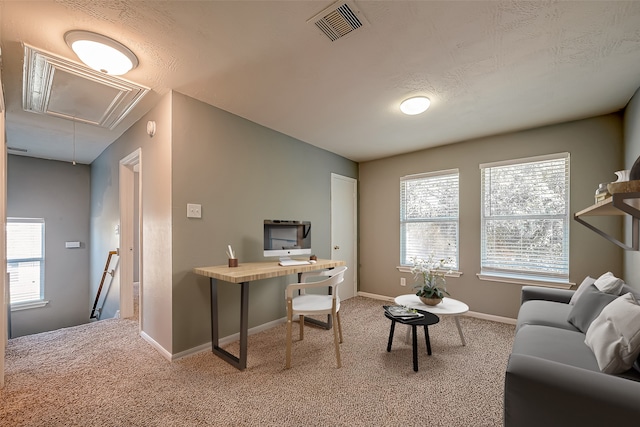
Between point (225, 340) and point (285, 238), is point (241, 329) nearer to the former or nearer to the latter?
point (225, 340)

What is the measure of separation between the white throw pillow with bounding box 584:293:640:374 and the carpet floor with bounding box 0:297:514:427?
0.69m

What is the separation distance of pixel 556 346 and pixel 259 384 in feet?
6.43

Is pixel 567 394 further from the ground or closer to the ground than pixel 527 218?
closer to the ground

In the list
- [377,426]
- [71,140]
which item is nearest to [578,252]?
[377,426]

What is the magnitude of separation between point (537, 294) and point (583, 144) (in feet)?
5.78

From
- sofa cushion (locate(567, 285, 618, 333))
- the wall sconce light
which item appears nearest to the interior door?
the wall sconce light

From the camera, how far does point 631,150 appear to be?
256 cm

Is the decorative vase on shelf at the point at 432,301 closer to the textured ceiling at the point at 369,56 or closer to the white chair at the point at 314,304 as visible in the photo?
the white chair at the point at 314,304

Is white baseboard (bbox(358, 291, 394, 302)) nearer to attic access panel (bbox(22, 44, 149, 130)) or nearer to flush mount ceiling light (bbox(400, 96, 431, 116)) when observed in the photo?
flush mount ceiling light (bbox(400, 96, 431, 116))

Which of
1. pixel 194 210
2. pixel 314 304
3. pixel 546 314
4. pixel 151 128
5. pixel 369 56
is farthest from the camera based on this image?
pixel 151 128

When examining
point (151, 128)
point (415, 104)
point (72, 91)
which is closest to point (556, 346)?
point (415, 104)

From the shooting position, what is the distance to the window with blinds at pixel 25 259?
4.38 m

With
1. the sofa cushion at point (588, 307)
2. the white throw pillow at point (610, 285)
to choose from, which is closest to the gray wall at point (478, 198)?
the white throw pillow at point (610, 285)

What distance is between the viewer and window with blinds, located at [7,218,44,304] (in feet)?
14.4
